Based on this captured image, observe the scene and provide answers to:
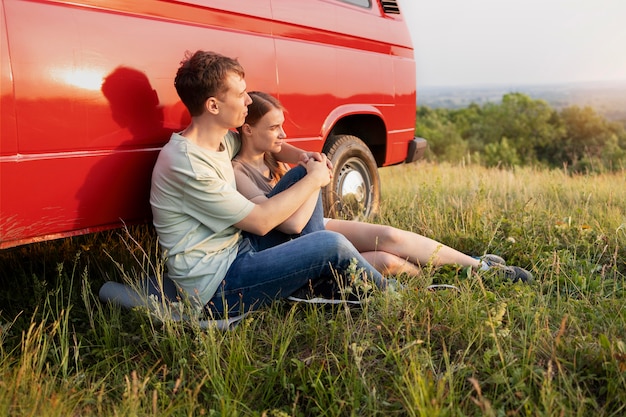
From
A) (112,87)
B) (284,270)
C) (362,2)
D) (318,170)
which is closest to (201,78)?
(112,87)

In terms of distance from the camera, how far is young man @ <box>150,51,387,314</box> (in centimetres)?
336

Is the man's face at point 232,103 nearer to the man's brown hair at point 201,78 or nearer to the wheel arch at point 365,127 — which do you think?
the man's brown hair at point 201,78

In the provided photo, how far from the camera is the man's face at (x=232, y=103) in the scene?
138 inches

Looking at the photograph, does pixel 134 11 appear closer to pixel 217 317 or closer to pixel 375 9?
pixel 217 317

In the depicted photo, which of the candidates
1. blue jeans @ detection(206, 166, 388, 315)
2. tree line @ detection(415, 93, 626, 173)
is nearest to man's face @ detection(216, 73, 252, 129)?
blue jeans @ detection(206, 166, 388, 315)

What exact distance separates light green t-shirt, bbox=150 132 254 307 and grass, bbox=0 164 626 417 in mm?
158

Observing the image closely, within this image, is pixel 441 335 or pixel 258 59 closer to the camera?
pixel 441 335

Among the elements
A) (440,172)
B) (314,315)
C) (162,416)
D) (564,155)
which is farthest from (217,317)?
(564,155)

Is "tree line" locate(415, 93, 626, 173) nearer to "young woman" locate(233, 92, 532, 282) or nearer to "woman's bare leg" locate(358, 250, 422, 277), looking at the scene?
"young woman" locate(233, 92, 532, 282)

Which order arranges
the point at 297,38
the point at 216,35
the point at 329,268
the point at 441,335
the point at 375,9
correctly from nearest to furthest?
the point at 441,335 → the point at 329,268 → the point at 216,35 → the point at 297,38 → the point at 375,9

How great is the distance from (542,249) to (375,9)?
8.07 ft

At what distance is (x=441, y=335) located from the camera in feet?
10.2

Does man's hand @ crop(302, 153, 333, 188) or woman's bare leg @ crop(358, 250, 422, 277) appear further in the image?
woman's bare leg @ crop(358, 250, 422, 277)

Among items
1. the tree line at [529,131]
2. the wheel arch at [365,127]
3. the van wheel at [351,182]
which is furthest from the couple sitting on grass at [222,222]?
the tree line at [529,131]
